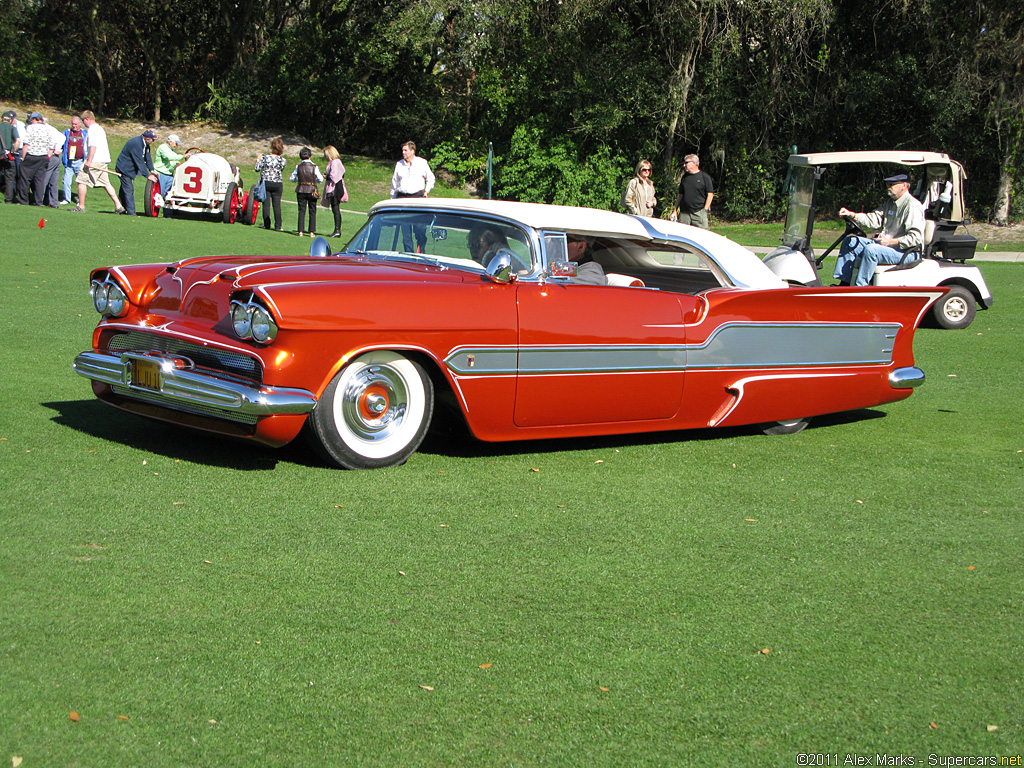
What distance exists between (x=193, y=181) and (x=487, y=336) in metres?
15.0

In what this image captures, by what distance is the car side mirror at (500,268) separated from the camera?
4824mm

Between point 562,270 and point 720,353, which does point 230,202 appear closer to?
point 562,270

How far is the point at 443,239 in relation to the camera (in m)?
5.46

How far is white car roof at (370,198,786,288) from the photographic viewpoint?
5379 millimetres

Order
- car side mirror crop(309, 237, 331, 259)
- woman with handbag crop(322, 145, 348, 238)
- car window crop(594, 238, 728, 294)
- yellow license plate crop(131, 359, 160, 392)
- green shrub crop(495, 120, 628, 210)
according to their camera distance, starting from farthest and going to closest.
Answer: green shrub crop(495, 120, 628, 210)
woman with handbag crop(322, 145, 348, 238)
car window crop(594, 238, 728, 294)
car side mirror crop(309, 237, 331, 259)
yellow license plate crop(131, 359, 160, 392)

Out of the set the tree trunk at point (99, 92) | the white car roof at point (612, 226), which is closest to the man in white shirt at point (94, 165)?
the white car roof at point (612, 226)

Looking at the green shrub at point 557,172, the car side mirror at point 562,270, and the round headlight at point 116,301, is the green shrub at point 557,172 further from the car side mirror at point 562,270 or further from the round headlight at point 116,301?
the round headlight at point 116,301

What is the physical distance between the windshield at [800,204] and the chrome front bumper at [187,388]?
826 centimetres

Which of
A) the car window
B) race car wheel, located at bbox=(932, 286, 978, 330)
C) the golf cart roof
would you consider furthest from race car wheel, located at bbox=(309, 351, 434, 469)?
race car wheel, located at bbox=(932, 286, 978, 330)

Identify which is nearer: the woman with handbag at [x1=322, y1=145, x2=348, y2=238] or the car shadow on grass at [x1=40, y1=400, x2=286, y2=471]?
the car shadow on grass at [x1=40, y1=400, x2=286, y2=471]

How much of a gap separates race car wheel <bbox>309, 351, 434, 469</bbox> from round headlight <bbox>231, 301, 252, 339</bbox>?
437 mm

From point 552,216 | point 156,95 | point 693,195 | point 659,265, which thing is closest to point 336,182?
point 693,195

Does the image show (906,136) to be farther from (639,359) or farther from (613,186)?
(639,359)

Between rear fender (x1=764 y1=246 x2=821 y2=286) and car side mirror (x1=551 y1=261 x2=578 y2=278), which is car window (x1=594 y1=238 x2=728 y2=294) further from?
rear fender (x1=764 y1=246 x2=821 y2=286)
